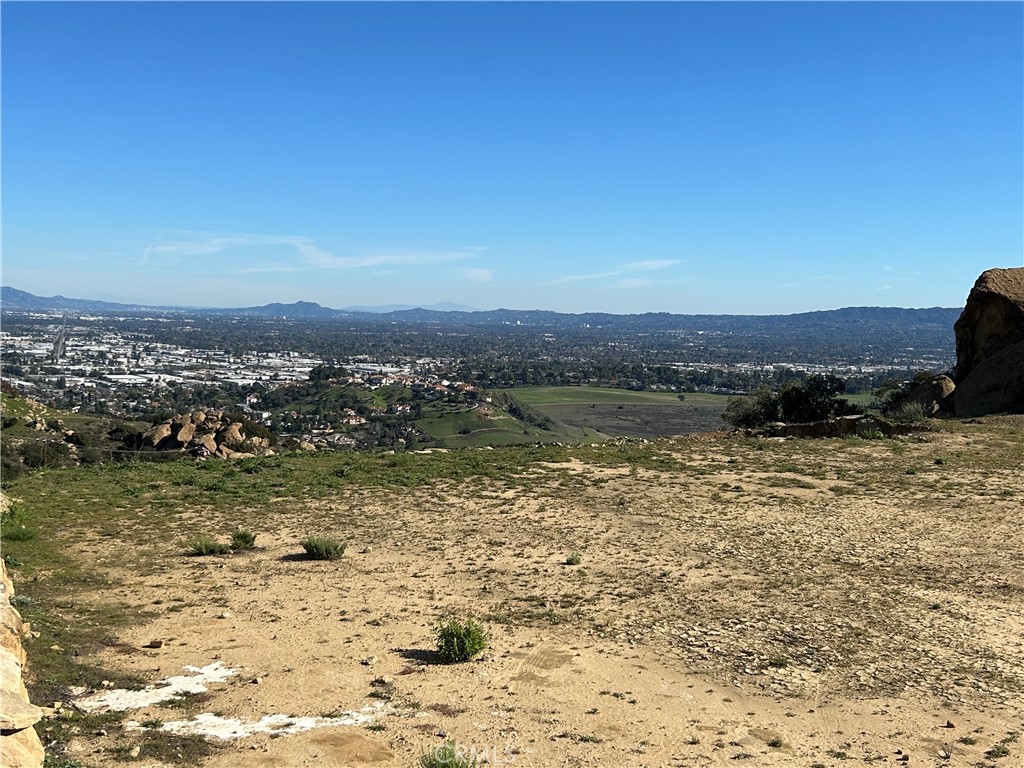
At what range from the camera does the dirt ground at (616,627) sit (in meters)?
6.21

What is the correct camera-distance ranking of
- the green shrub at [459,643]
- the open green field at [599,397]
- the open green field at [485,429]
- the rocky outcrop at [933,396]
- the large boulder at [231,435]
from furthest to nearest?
the open green field at [599,397]
the open green field at [485,429]
the rocky outcrop at [933,396]
the large boulder at [231,435]
the green shrub at [459,643]

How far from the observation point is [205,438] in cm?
2627

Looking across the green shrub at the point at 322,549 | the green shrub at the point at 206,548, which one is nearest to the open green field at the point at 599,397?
the green shrub at the point at 206,548

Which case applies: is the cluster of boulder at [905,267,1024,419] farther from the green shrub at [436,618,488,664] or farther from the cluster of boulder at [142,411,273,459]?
the cluster of boulder at [142,411,273,459]

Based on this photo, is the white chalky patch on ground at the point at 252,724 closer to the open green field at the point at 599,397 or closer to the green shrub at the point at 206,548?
the green shrub at the point at 206,548

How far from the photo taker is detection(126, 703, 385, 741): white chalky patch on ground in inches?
245

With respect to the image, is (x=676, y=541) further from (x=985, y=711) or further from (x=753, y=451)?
(x=753, y=451)

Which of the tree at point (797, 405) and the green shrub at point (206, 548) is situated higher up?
the tree at point (797, 405)

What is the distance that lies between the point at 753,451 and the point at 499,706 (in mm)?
15044

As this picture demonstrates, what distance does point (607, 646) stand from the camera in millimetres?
8148

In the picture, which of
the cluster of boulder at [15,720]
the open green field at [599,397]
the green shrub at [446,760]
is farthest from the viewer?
the open green field at [599,397]

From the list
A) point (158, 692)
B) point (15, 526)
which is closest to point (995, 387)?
point (158, 692)

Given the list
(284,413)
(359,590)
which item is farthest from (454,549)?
(284,413)

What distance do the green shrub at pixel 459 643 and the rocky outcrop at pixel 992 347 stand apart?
76.5 feet
